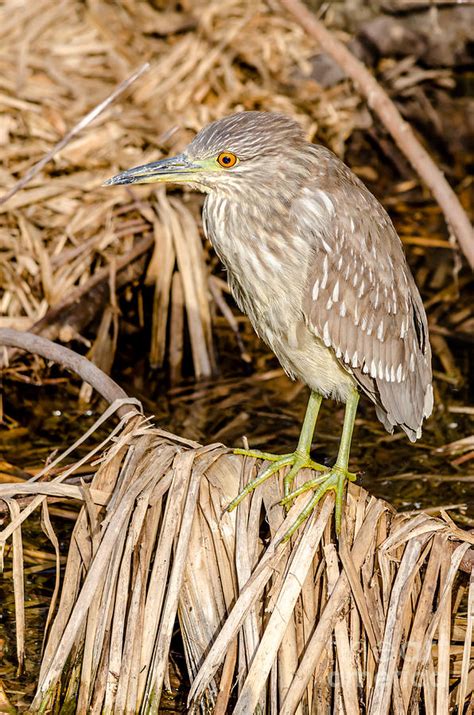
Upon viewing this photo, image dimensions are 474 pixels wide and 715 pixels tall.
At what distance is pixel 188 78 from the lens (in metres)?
7.31

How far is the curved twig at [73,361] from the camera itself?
357 centimetres

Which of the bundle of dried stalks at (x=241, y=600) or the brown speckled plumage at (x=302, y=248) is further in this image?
the brown speckled plumage at (x=302, y=248)

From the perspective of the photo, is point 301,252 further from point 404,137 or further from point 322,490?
point 404,137

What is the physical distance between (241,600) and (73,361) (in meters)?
1.18

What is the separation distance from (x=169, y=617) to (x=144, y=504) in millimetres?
321

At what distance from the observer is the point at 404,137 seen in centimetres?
538

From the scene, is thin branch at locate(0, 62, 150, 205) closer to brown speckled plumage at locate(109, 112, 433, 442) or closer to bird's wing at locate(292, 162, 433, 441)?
brown speckled plumage at locate(109, 112, 433, 442)

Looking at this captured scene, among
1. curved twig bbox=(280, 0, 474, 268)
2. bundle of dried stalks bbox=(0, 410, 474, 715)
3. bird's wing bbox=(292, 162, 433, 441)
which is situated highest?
curved twig bbox=(280, 0, 474, 268)

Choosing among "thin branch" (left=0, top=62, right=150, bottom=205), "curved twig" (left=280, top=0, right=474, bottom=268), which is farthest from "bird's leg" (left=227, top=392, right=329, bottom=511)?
"curved twig" (left=280, top=0, right=474, bottom=268)

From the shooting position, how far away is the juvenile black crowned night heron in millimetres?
3455

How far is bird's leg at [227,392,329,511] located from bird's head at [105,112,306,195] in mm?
872

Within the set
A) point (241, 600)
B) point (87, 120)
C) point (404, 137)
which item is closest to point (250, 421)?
point (404, 137)

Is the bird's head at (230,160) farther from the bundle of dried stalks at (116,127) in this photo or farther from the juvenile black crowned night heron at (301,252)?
the bundle of dried stalks at (116,127)

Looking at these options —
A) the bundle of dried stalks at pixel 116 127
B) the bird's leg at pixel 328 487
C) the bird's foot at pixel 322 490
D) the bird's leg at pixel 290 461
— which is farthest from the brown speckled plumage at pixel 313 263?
the bundle of dried stalks at pixel 116 127
